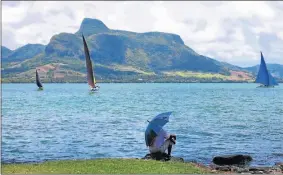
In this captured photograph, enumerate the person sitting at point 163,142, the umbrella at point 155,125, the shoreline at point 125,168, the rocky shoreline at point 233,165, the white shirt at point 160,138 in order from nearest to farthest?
the shoreline at point 125,168
the rocky shoreline at point 233,165
the person sitting at point 163,142
the white shirt at point 160,138
the umbrella at point 155,125

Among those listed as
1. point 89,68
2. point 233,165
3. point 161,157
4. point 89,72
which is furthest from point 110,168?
point 89,72

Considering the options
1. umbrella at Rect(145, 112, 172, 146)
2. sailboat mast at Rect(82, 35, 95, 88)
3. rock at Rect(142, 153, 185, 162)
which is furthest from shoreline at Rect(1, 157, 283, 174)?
sailboat mast at Rect(82, 35, 95, 88)

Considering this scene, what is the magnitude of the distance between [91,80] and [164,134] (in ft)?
121

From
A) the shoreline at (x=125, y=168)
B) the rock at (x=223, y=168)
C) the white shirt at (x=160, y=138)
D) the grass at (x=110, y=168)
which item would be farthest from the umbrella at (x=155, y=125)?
the rock at (x=223, y=168)

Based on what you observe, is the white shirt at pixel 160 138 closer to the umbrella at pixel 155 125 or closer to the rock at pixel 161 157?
the umbrella at pixel 155 125

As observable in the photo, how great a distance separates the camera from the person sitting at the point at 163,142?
4162 cm

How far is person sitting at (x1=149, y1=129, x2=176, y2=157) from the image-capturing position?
4162cm

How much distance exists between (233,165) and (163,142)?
735 centimetres

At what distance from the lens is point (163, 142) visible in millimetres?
41656

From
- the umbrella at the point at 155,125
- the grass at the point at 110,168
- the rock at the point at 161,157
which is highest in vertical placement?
the umbrella at the point at 155,125

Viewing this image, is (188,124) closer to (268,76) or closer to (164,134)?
(164,134)

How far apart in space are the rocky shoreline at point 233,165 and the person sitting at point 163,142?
1.90ft

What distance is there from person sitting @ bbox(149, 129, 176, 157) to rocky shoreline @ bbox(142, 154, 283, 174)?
0.58m

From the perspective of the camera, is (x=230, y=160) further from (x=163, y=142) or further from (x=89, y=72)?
(x=89, y=72)
